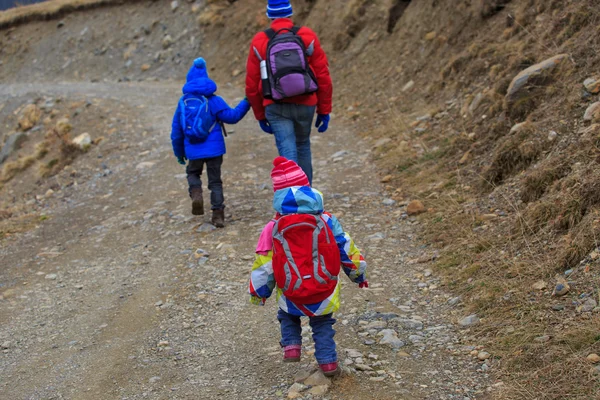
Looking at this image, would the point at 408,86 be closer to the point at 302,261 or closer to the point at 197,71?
the point at 197,71

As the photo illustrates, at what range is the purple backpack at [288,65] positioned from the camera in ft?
21.7

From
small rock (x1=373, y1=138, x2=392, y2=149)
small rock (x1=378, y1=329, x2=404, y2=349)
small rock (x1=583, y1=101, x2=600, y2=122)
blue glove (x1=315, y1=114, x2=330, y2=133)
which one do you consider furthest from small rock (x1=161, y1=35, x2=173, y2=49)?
small rock (x1=378, y1=329, x2=404, y2=349)

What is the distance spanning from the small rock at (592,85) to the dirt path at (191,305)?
2162mm

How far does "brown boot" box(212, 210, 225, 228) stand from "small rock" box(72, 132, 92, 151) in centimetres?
690

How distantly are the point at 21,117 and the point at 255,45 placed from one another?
1462cm

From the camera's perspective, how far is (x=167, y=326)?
18.5 feet

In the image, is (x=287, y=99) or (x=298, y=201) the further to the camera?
(x=287, y=99)

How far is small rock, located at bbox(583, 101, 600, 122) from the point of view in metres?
6.31

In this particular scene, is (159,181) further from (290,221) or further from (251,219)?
(290,221)

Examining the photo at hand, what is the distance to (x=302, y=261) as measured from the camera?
4.05 metres

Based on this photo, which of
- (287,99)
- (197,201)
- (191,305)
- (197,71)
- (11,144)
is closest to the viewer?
(191,305)

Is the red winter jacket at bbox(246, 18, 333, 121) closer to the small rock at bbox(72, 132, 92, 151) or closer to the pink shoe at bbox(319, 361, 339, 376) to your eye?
the pink shoe at bbox(319, 361, 339, 376)

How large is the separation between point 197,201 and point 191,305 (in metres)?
2.26

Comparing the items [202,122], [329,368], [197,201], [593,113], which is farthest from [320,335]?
[197,201]
